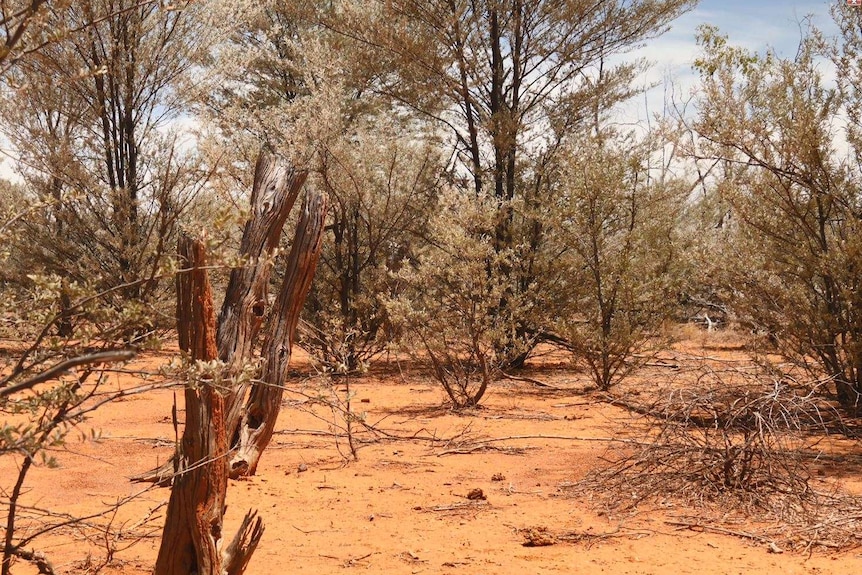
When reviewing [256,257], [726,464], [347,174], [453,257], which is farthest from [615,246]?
[256,257]

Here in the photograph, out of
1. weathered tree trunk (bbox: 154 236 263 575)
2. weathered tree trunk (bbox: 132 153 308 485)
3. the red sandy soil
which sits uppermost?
weathered tree trunk (bbox: 132 153 308 485)

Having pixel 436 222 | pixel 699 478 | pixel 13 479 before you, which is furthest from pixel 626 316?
pixel 13 479

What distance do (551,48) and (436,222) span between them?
14.3ft

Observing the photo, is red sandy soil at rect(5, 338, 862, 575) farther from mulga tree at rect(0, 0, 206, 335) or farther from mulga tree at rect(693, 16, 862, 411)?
mulga tree at rect(0, 0, 206, 335)

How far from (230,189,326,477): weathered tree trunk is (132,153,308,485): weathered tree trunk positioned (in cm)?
35

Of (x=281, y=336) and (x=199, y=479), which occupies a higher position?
(x=281, y=336)

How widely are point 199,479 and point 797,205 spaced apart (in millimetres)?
6994

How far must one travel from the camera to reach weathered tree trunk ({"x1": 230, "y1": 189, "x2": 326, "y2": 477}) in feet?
18.2

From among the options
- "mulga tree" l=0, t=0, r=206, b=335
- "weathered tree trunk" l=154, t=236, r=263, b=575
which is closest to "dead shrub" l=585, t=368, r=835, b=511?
"weathered tree trunk" l=154, t=236, r=263, b=575

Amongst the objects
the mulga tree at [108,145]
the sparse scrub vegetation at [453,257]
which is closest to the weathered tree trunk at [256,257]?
the sparse scrub vegetation at [453,257]

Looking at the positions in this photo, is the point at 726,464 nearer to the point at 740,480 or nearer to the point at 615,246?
the point at 740,480

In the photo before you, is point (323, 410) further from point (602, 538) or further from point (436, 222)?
point (602, 538)

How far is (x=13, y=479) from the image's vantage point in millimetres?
6207

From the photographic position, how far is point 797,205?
8453 millimetres
